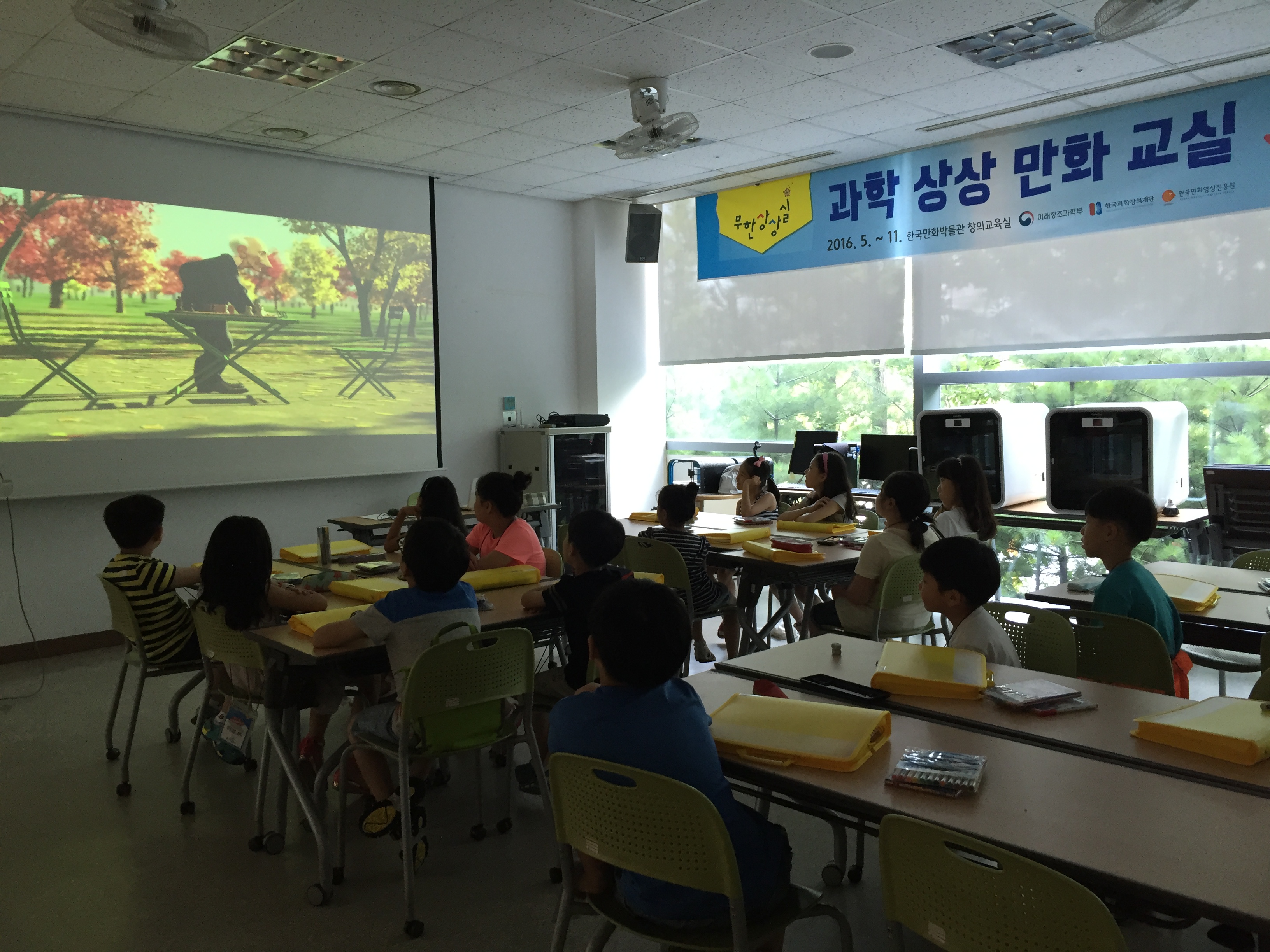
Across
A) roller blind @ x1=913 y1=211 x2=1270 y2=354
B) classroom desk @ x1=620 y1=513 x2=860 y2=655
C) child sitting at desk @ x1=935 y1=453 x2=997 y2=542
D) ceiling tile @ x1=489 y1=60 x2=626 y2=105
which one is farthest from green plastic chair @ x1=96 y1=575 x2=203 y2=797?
roller blind @ x1=913 y1=211 x2=1270 y2=354

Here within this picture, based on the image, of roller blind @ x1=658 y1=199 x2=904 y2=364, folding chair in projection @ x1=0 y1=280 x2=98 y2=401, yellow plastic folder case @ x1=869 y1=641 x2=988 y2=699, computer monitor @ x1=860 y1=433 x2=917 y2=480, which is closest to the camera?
yellow plastic folder case @ x1=869 y1=641 x2=988 y2=699

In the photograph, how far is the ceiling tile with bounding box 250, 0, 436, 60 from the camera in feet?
12.7

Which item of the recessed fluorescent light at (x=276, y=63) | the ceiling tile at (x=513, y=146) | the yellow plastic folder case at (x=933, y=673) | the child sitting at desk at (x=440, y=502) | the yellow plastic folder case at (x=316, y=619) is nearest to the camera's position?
the yellow plastic folder case at (x=933, y=673)

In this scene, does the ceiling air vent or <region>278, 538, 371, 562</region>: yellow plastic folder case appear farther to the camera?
the ceiling air vent

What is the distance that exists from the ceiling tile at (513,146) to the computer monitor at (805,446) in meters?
2.51

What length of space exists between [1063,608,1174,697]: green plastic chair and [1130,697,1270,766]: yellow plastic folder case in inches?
18.9

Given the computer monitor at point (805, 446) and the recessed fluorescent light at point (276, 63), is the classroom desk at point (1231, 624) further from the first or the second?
the recessed fluorescent light at point (276, 63)

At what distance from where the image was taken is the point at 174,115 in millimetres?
5184

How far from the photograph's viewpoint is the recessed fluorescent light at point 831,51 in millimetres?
4355

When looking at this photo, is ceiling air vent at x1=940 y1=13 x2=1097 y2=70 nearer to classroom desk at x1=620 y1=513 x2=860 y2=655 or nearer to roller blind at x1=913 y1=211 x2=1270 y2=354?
roller blind at x1=913 y1=211 x2=1270 y2=354

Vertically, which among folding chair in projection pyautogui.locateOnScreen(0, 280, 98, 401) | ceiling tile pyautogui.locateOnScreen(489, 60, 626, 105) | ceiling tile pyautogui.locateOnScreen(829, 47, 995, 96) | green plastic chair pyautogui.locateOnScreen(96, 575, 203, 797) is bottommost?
green plastic chair pyautogui.locateOnScreen(96, 575, 203, 797)

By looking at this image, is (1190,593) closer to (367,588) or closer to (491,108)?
(367,588)

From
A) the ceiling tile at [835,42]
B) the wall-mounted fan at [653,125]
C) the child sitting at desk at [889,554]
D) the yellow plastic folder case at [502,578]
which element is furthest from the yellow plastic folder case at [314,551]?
the ceiling tile at [835,42]

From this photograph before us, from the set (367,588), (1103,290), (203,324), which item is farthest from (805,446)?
(367,588)
